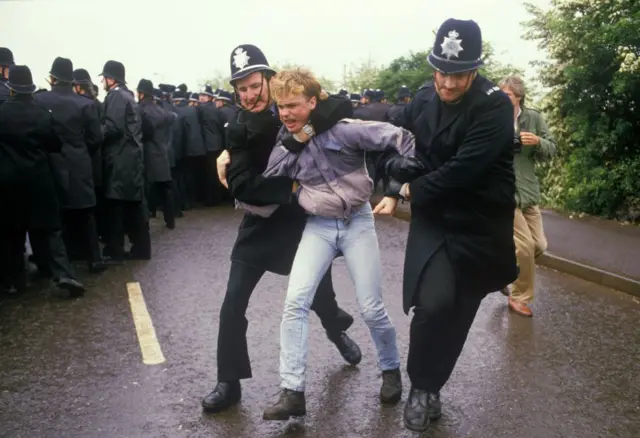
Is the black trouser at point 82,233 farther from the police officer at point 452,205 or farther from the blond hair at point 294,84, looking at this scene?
the police officer at point 452,205

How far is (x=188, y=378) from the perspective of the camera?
449 cm

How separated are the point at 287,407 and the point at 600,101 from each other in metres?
9.07

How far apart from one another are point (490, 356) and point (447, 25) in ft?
8.08

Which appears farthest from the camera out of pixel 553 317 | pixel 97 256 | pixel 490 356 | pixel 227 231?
pixel 227 231

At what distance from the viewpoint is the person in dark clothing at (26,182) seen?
248 inches

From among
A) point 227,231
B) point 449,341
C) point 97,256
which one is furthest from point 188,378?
point 227,231

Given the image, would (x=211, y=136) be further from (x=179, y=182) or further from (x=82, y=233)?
(x=82, y=233)

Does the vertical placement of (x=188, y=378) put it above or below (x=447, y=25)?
below

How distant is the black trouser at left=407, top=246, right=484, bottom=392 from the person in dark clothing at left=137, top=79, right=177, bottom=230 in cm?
662

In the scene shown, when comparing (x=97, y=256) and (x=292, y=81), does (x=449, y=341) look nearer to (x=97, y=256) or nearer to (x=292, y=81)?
(x=292, y=81)

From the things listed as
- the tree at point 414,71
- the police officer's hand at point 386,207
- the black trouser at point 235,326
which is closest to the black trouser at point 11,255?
the black trouser at point 235,326

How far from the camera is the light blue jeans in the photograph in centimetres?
378

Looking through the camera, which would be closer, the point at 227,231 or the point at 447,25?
the point at 447,25

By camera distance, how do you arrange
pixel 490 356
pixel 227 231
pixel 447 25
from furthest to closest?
pixel 227 231
pixel 490 356
pixel 447 25
